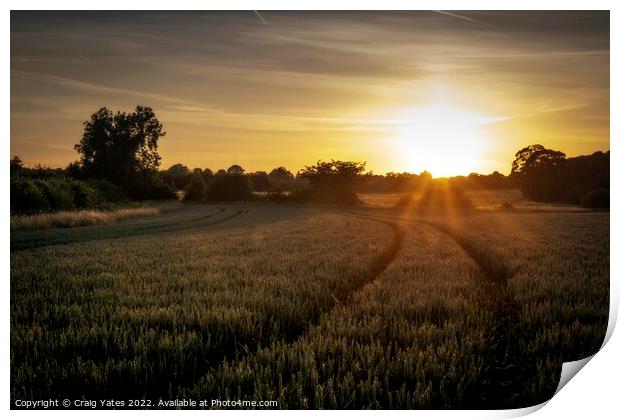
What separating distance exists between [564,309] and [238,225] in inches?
481

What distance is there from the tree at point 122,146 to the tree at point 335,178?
2.22 meters

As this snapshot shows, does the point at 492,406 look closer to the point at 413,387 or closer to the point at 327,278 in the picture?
the point at 413,387

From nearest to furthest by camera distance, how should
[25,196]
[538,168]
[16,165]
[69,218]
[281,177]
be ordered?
[16,165], [25,196], [538,168], [281,177], [69,218]

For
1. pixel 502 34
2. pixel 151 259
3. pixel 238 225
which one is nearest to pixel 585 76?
pixel 502 34

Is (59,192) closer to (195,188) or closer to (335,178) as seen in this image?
(195,188)

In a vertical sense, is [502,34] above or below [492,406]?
above

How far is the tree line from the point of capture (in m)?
5.70

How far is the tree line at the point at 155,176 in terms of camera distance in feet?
18.7

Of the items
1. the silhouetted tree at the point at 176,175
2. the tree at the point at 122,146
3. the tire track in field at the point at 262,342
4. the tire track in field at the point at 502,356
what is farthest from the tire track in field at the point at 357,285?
the tree at the point at 122,146

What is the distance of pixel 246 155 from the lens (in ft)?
20.4

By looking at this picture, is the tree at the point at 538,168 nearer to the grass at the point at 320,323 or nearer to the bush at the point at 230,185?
the grass at the point at 320,323

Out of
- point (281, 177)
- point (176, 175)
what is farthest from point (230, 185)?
point (176, 175)

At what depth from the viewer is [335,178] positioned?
8.12m

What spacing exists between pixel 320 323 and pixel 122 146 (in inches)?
149
